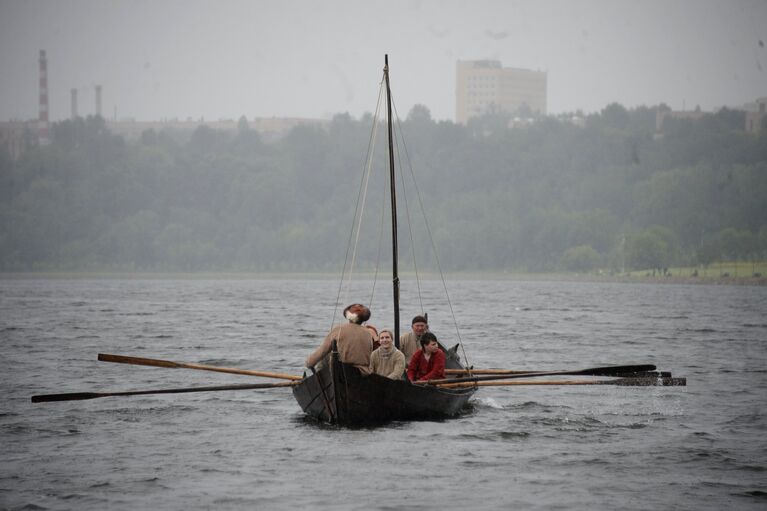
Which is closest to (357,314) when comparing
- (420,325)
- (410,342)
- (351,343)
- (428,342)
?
(351,343)

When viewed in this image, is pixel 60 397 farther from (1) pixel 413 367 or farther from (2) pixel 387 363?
(1) pixel 413 367

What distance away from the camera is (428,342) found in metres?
26.4

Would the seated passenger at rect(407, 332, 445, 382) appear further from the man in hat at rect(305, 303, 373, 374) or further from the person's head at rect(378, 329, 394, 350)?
the man in hat at rect(305, 303, 373, 374)

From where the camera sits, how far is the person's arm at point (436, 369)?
88.2 feet

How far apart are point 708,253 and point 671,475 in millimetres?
174355

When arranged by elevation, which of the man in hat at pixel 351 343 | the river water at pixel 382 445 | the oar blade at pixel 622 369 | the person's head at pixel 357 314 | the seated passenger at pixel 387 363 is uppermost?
the person's head at pixel 357 314

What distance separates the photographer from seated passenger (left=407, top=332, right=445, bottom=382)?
26.9 metres

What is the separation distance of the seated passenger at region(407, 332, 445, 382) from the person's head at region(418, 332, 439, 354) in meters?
0.04

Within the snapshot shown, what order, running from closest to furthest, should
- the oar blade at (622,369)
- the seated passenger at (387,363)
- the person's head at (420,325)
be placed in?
the seated passenger at (387,363), the oar blade at (622,369), the person's head at (420,325)

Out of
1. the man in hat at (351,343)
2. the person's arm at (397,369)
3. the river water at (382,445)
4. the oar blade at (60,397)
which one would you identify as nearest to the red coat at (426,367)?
the river water at (382,445)

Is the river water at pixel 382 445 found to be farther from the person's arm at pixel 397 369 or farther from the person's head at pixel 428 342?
the person's head at pixel 428 342

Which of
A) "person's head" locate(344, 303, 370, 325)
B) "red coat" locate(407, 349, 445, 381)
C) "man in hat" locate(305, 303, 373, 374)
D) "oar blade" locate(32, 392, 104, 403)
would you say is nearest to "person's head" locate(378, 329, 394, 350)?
"man in hat" locate(305, 303, 373, 374)

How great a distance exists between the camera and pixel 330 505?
1939cm

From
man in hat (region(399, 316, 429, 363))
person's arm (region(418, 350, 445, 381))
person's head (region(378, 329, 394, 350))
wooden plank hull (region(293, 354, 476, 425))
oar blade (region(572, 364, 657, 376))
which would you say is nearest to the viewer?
wooden plank hull (region(293, 354, 476, 425))
